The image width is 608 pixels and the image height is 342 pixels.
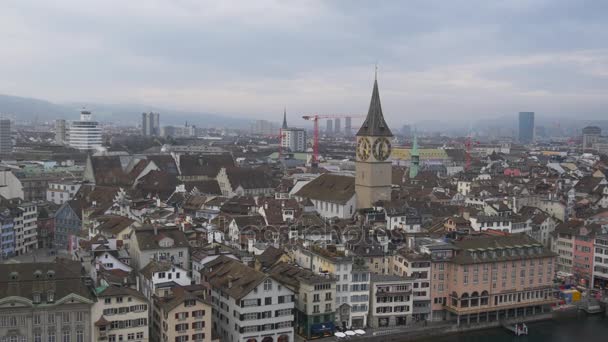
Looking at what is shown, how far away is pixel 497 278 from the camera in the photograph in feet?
132

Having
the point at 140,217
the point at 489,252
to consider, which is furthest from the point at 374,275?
the point at 140,217

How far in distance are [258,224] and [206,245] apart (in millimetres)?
6627

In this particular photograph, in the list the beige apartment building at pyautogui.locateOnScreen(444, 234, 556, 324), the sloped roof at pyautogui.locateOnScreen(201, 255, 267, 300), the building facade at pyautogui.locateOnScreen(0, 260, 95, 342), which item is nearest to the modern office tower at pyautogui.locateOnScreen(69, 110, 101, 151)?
the sloped roof at pyautogui.locateOnScreen(201, 255, 267, 300)

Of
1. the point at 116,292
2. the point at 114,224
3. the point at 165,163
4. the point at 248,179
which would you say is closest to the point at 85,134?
the point at 165,163

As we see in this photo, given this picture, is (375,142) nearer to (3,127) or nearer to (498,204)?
(498,204)

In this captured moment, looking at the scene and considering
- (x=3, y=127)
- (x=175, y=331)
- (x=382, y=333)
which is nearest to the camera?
(x=175, y=331)

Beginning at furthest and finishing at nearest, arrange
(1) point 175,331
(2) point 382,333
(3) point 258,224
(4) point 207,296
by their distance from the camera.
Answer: (3) point 258,224 → (2) point 382,333 → (4) point 207,296 → (1) point 175,331

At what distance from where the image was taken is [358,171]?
6084cm

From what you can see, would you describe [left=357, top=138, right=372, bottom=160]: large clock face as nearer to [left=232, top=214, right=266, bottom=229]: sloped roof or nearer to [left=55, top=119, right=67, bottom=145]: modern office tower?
[left=232, top=214, right=266, bottom=229]: sloped roof

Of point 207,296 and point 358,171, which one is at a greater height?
point 358,171

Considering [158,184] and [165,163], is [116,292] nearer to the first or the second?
[158,184]

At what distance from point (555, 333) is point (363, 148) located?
26.6 meters

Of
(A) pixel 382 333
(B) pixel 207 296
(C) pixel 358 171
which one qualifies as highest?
(C) pixel 358 171

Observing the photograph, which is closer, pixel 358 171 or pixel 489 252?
pixel 489 252
